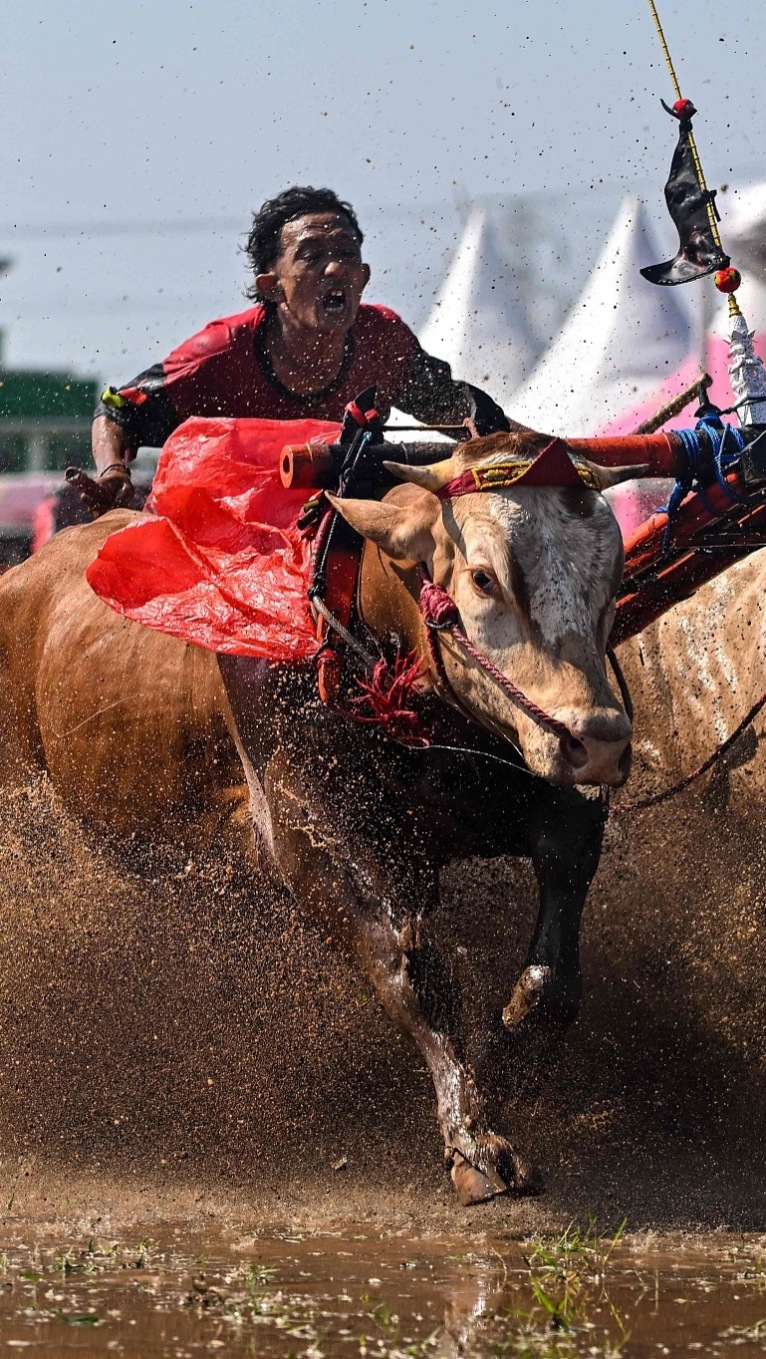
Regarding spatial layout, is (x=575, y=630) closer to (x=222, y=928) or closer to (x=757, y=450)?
(x=757, y=450)

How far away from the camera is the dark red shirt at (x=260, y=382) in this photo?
21.3 ft

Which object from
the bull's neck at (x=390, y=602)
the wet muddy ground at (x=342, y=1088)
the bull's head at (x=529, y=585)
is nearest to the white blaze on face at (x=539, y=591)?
the bull's head at (x=529, y=585)

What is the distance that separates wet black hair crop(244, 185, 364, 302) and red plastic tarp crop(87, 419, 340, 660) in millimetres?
1215

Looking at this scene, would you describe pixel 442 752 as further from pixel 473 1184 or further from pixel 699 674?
pixel 699 674

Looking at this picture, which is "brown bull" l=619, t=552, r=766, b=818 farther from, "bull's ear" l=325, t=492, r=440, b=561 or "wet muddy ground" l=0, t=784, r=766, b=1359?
"bull's ear" l=325, t=492, r=440, b=561

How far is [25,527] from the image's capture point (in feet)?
52.2

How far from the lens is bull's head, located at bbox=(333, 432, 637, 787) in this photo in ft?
14.0

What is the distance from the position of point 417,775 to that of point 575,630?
85 centimetres

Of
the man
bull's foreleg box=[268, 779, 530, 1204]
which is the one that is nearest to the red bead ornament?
the man

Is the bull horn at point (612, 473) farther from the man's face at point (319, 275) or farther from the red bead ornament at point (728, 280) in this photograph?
the man's face at point (319, 275)

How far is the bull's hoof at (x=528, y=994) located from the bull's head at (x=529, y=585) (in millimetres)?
595

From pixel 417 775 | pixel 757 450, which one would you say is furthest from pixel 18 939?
pixel 757 450

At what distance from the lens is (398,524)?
4.75 metres

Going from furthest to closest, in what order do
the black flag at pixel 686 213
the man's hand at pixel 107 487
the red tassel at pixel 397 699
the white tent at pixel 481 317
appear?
1. the white tent at pixel 481 317
2. the man's hand at pixel 107 487
3. the black flag at pixel 686 213
4. the red tassel at pixel 397 699
